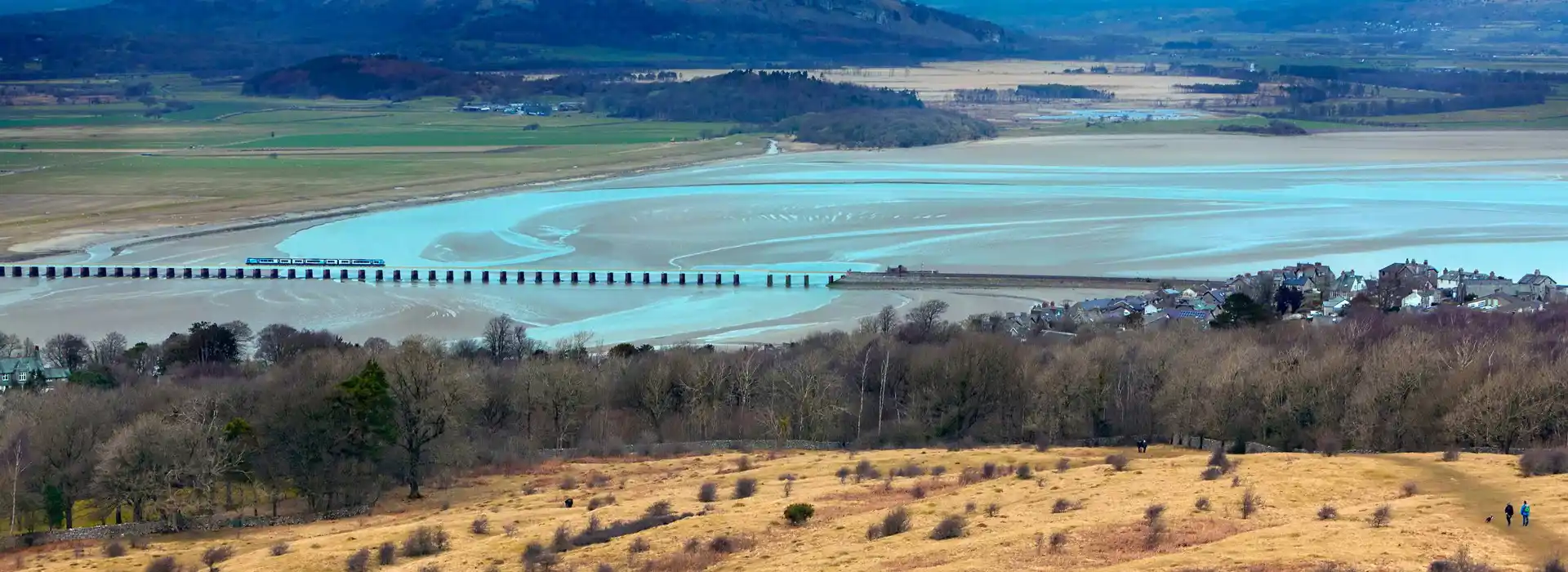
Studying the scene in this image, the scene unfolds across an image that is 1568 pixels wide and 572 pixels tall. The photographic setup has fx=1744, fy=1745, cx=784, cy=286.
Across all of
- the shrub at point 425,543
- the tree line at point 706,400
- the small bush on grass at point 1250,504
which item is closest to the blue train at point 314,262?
the tree line at point 706,400

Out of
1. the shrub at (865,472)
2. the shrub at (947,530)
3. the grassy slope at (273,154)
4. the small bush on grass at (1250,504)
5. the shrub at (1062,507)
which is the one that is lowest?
the shrub at (865,472)

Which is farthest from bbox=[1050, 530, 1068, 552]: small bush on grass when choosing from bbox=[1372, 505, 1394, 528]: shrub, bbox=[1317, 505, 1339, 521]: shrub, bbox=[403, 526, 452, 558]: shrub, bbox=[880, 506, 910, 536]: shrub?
bbox=[403, 526, 452, 558]: shrub

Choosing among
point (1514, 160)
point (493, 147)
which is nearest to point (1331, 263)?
point (1514, 160)

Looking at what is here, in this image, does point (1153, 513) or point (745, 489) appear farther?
point (745, 489)

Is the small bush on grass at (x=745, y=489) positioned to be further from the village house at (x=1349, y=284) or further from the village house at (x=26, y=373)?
the village house at (x=1349, y=284)

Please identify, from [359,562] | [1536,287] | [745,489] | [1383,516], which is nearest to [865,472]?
[745,489]

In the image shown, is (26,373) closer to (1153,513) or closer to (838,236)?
(1153,513)

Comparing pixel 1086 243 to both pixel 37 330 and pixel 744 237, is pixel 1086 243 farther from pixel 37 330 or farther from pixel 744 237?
pixel 37 330
